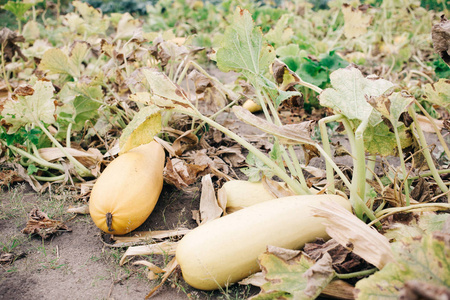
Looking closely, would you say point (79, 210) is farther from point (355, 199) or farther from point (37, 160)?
point (355, 199)

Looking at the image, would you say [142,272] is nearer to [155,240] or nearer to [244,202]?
[155,240]

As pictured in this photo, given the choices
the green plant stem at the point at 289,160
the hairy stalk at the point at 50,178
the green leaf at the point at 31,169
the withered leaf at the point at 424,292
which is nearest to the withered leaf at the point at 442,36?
the green plant stem at the point at 289,160

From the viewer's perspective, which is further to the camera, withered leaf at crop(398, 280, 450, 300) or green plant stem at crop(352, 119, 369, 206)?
green plant stem at crop(352, 119, 369, 206)

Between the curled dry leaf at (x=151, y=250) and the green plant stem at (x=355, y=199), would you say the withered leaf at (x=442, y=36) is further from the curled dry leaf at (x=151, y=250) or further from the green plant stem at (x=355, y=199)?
the curled dry leaf at (x=151, y=250)

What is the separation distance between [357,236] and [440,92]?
0.81 m

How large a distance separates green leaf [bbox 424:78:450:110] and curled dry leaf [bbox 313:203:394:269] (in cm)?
71

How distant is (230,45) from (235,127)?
1.06 meters

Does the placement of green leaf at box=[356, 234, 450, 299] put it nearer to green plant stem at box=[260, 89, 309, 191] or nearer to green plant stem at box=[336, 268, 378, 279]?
green plant stem at box=[336, 268, 378, 279]

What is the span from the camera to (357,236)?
1.28 m

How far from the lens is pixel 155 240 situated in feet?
5.86

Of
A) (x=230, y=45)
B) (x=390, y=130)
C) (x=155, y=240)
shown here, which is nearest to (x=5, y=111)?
(x=155, y=240)

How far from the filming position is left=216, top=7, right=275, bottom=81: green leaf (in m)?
1.70

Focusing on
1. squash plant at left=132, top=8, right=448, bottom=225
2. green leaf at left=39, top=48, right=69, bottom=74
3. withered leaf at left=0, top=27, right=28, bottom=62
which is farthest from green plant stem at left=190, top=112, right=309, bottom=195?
withered leaf at left=0, top=27, right=28, bottom=62

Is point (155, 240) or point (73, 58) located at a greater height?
point (73, 58)
